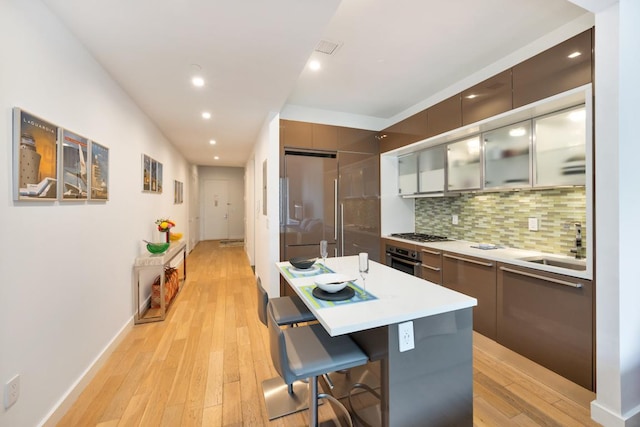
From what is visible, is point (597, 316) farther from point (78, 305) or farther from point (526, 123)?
point (78, 305)

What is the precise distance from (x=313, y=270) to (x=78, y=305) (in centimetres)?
171

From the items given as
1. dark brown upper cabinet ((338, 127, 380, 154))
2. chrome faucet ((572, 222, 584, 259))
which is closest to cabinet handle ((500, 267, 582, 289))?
chrome faucet ((572, 222, 584, 259))

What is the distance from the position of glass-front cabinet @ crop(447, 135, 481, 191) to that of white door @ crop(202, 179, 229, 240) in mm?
7688

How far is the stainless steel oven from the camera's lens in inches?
122

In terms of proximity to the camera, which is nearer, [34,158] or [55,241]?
[34,158]

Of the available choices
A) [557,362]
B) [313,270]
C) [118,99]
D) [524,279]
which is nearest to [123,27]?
[118,99]

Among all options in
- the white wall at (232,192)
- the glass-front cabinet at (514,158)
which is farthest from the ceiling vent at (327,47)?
the white wall at (232,192)

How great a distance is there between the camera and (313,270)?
196 cm

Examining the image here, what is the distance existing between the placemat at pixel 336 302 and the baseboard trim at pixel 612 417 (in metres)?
1.54

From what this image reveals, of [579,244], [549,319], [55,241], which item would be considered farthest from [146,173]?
[579,244]

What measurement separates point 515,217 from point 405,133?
63.5 inches

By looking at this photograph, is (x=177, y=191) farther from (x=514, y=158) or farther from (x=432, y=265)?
(x=514, y=158)

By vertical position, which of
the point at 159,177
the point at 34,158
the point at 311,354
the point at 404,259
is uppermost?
the point at 159,177

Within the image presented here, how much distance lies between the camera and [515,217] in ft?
8.63
